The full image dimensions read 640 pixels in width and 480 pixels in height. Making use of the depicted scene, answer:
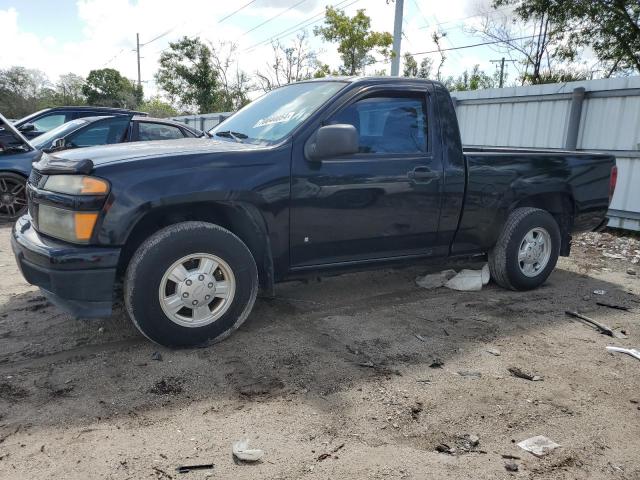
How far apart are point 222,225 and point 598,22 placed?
1313 cm

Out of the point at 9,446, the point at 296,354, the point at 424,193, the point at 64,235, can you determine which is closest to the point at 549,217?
the point at 424,193

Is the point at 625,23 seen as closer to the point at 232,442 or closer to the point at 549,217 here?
the point at 549,217

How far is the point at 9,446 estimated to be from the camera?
7.96 ft

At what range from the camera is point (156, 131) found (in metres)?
8.50

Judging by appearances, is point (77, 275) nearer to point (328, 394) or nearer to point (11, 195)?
point (328, 394)

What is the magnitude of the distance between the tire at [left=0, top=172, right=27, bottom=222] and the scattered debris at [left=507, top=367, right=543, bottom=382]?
7.28 metres

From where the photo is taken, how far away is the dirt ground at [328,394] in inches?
93.9

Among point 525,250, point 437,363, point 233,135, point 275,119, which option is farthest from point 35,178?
point 525,250

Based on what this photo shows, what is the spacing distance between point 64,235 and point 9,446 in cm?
126

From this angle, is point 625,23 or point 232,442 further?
point 625,23

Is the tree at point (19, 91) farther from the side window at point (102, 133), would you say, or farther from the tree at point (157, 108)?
the side window at point (102, 133)

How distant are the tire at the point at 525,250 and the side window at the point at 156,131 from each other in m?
5.57

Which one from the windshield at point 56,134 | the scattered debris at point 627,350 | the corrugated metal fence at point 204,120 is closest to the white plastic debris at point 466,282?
the scattered debris at point 627,350

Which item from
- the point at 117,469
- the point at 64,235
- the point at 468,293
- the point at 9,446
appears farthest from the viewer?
the point at 468,293
